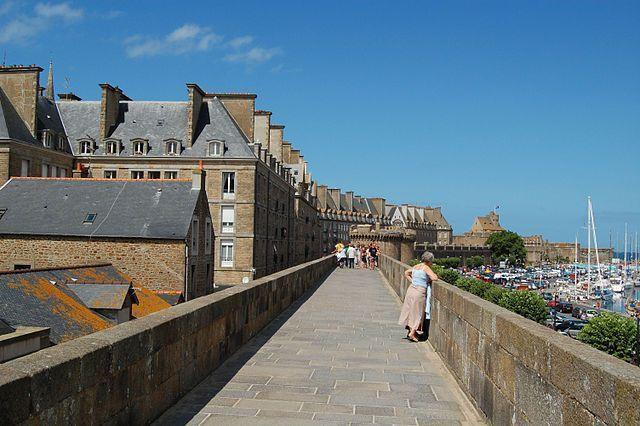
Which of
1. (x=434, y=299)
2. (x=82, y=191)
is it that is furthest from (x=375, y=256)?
(x=434, y=299)

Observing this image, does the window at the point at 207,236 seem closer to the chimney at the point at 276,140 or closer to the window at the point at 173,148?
the window at the point at 173,148

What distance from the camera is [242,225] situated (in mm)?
46094

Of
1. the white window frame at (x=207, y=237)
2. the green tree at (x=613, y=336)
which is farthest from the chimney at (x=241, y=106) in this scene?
the green tree at (x=613, y=336)

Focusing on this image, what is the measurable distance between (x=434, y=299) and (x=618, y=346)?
389 inches

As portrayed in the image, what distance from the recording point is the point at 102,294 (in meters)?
24.3

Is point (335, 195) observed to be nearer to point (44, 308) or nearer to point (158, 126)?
point (158, 126)

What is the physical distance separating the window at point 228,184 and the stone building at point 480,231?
409ft

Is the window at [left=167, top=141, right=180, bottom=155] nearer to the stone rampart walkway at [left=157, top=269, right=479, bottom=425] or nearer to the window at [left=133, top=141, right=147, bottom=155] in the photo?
the window at [left=133, top=141, right=147, bottom=155]

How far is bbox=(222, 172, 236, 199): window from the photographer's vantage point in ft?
153

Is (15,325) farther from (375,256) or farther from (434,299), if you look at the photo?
(375,256)

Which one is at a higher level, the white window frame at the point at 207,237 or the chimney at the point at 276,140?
the chimney at the point at 276,140

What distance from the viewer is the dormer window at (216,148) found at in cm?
4709

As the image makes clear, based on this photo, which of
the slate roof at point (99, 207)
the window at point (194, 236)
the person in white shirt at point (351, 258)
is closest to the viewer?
the slate roof at point (99, 207)

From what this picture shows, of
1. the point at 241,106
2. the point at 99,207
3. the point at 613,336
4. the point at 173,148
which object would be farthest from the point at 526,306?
the point at 241,106
